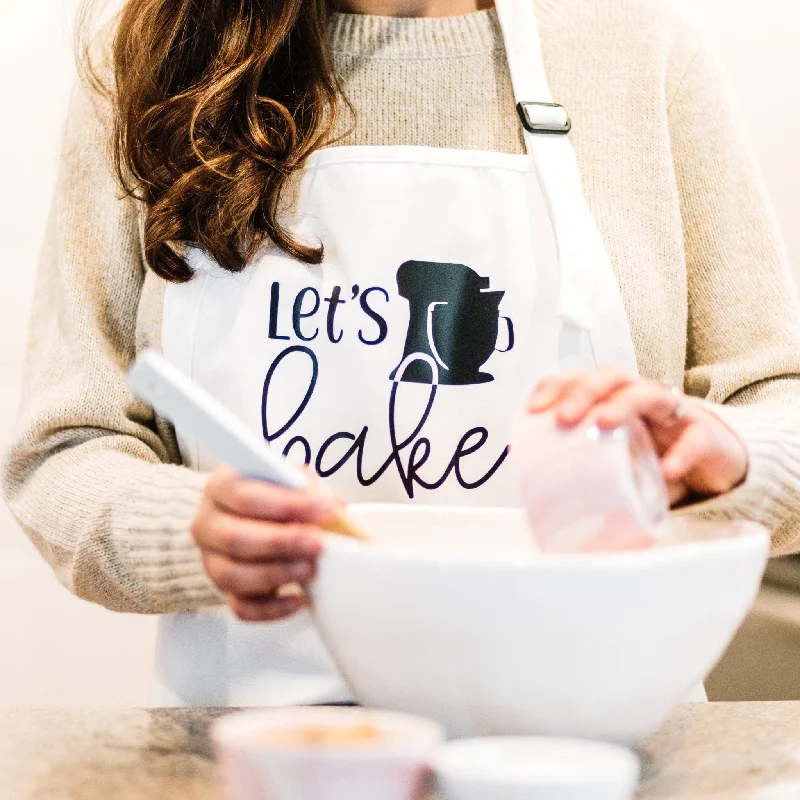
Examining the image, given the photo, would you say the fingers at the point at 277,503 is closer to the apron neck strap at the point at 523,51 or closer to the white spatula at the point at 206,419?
the white spatula at the point at 206,419

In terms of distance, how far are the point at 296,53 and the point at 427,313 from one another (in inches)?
10.3

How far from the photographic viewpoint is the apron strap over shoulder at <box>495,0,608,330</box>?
2.87ft

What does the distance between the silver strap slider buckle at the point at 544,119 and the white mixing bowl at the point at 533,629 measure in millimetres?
492

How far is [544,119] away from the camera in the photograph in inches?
36.1

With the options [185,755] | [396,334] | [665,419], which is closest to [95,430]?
[396,334]

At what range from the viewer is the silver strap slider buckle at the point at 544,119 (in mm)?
916

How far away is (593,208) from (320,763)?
23.8 inches

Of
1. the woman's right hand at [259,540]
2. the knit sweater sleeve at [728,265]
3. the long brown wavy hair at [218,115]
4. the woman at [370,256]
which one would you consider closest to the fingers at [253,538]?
the woman's right hand at [259,540]

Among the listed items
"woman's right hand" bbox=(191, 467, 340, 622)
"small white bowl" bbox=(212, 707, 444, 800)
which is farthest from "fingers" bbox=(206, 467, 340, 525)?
"small white bowl" bbox=(212, 707, 444, 800)

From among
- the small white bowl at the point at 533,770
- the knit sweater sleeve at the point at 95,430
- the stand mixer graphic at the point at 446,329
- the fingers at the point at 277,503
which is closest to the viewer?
the small white bowl at the point at 533,770

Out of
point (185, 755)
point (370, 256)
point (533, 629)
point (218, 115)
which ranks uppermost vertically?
point (218, 115)

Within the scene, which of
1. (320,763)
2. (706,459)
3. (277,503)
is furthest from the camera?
(706,459)

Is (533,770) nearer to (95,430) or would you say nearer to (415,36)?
(95,430)

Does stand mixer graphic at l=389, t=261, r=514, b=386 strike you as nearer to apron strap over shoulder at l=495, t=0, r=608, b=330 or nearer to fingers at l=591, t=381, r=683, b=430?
apron strap over shoulder at l=495, t=0, r=608, b=330
